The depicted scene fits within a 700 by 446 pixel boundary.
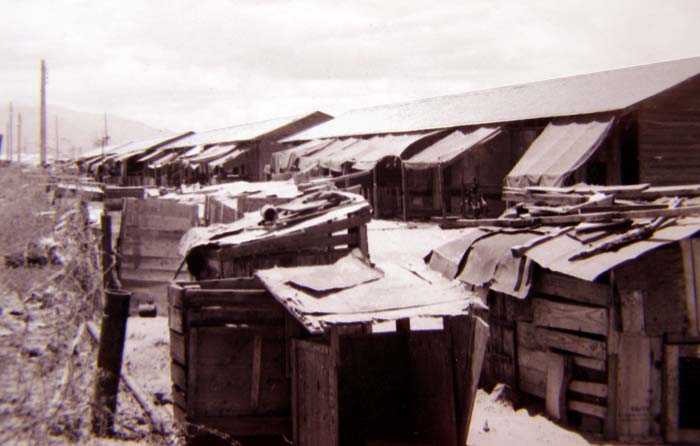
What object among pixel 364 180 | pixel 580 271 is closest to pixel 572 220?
pixel 580 271

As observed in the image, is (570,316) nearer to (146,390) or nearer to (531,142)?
(146,390)

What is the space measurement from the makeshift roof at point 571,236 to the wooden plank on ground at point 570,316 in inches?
16.8

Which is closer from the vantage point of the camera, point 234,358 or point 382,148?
point 234,358

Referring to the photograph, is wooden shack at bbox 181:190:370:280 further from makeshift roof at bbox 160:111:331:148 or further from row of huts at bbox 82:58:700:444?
A: makeshift roof at bbox 160:111:331:148

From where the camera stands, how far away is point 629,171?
20234 millimetres

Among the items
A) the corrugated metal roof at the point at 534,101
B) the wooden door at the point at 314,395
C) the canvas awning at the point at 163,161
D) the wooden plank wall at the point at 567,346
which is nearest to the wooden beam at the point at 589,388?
the wooden plank wall at the point at 567,346

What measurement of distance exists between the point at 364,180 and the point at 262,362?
20.5 metres

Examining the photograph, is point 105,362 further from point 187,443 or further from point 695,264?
point 695,264

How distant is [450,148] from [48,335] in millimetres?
16126

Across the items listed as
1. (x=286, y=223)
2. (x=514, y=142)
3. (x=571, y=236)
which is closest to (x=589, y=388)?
(x=571, y=236)

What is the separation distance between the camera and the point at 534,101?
23484mm

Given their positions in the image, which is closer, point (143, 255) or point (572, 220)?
point (572, 220)

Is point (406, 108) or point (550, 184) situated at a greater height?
point (406, 108)

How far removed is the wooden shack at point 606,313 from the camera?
7379 mm
